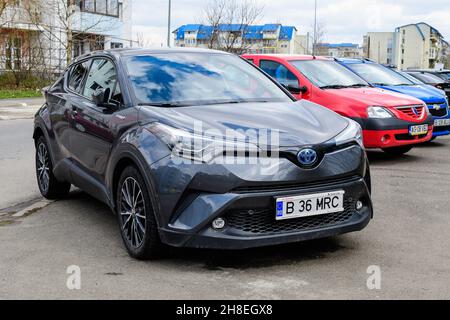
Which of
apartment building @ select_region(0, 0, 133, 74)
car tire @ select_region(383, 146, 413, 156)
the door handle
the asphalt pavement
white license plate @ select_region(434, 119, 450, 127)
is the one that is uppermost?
apartment building @ select_region(0, 0, 133, 74)

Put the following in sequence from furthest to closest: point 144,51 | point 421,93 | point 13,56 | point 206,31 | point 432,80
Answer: point 206,31
point 13,56
point 432,80
point 421,93
point 144,51

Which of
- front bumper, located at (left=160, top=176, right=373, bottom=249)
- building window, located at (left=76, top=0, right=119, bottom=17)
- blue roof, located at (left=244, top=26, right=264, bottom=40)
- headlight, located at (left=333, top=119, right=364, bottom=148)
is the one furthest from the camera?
building window, located at (left=76, top=0, right=119, bottom=17)

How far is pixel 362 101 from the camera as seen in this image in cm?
890

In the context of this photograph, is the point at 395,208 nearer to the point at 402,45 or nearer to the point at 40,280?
the point at 40,280

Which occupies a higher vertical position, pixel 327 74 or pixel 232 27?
pixel 232 27

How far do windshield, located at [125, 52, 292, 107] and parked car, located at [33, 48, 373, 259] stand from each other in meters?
0.01

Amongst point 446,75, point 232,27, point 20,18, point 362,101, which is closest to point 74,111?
point 362,101

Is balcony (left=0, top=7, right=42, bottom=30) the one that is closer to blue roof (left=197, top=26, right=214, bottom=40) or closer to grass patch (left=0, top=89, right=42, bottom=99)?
grass patch (left=0, top=89, right=42, bottom=99)

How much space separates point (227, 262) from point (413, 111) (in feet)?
18.5

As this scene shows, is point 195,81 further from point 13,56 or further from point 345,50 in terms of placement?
point 345,50

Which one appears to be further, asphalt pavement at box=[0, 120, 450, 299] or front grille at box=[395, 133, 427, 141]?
front grille at box=[395, 133, 427, 141]

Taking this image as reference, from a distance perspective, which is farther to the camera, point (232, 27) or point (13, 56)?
point (232, 27)

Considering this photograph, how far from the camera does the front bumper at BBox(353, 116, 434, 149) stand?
8.73 meters

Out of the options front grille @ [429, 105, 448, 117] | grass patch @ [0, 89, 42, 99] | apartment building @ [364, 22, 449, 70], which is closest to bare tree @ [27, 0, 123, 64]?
grass patch @ [0, 89, 42, 99]
